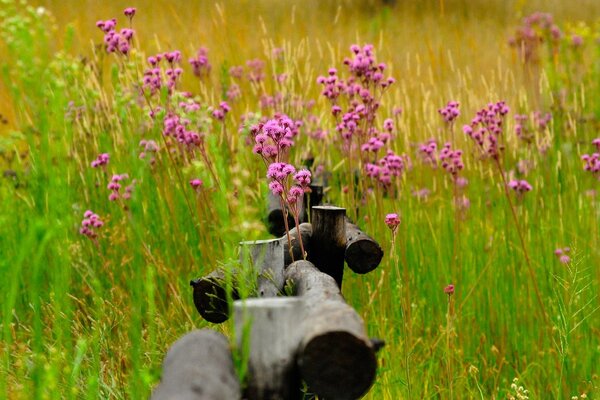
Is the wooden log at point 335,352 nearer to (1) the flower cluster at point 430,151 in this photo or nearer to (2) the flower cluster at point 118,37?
(2) the flower cluster at point 118,37

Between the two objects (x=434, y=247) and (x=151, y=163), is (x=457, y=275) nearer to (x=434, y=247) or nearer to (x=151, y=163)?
(x=434, y=247)

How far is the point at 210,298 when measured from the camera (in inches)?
90.7

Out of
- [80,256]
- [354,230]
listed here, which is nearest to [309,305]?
[354,230]

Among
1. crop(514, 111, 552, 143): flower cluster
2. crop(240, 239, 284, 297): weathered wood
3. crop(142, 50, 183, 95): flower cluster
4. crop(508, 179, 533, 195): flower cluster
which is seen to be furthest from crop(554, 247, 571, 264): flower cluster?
crop(142, 50, 183, 95): flower cluster

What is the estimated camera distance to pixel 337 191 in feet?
13.2

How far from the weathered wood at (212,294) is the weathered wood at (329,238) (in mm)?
412

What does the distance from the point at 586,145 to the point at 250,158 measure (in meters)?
2.32

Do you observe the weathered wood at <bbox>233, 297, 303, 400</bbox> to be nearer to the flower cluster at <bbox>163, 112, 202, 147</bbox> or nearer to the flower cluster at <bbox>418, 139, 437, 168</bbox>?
the flower cluster at <bbox>163, 112, 202, 147</bbox>

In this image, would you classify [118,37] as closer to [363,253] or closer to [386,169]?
[386,169]

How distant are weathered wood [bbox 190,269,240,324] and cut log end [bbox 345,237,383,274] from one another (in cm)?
42

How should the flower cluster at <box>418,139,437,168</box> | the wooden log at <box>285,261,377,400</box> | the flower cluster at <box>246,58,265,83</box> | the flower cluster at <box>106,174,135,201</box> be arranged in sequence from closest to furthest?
1. the wooden log at <box>285,261,377,400</box>
2. the flower cluster at <box>106,174,135,201</box>
3. the flower cluster at <box>418,139,437,168</box>
4. the flower cluster at <box>246,58,265,83</box>

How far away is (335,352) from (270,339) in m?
0.14

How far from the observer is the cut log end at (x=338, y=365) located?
1.45m

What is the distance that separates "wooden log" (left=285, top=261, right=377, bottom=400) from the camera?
1.45m
